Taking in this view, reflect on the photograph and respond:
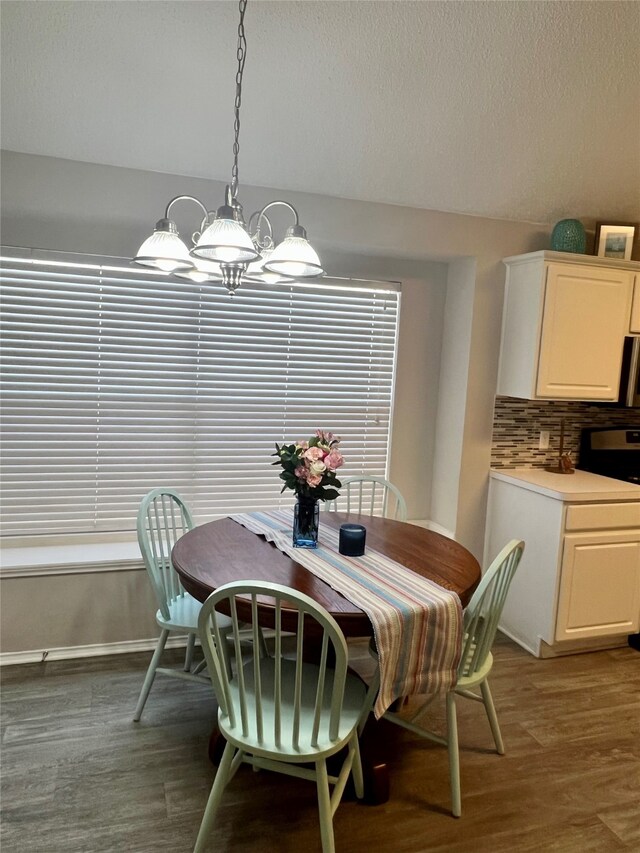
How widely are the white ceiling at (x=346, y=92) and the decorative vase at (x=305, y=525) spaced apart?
161 cm

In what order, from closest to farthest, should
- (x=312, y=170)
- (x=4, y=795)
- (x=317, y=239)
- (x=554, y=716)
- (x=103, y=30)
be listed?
(x=4, y=795) < (x=103, y=30) < (x=554, y=716) < (x=312, y=170) < (x=317, y=239)

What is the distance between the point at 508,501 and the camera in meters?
3.26

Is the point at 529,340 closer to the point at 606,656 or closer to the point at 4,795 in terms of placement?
the point at 606,656

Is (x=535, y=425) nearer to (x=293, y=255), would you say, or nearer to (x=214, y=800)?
(x=293, y=255)

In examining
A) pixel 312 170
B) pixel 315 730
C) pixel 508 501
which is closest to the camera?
pixel 315 730

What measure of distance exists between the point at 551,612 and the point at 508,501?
630 millimetres

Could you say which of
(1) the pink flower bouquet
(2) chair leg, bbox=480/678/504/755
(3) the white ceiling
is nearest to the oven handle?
(3) the white ceiling

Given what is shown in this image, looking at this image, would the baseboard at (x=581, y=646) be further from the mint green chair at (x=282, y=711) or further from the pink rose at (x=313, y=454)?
the pink rose at (x=313, y=454)

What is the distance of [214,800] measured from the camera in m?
1.64

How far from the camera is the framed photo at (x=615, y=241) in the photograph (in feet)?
10.4

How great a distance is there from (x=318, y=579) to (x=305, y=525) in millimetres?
327

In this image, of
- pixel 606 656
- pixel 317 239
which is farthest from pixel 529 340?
pixel 606 656

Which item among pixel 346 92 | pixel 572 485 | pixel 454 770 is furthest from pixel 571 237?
pixel 454 770

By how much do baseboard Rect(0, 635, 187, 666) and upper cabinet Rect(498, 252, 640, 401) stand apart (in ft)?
7.53
